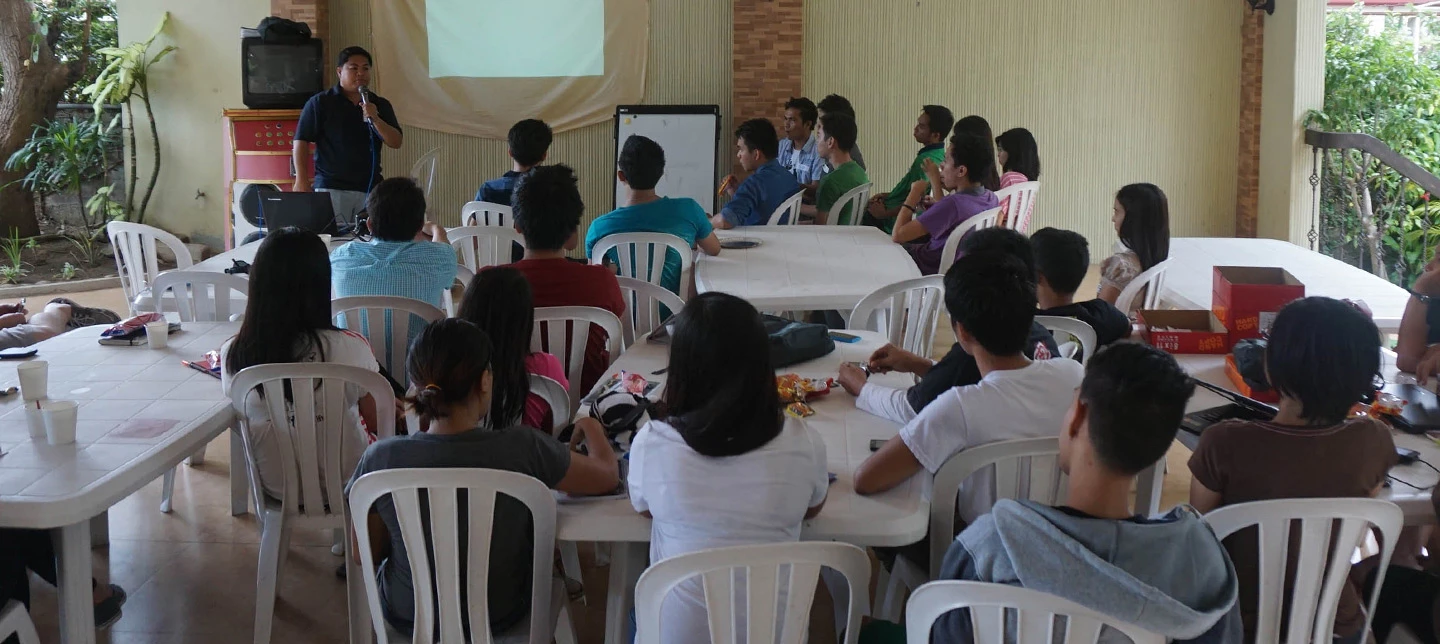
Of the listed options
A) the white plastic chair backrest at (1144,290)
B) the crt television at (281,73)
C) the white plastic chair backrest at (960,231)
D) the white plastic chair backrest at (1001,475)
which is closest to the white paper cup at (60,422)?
the white plastic chair backrest at (1001,475)

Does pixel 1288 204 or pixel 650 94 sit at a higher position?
pixel 650 94

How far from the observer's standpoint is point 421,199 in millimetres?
3838

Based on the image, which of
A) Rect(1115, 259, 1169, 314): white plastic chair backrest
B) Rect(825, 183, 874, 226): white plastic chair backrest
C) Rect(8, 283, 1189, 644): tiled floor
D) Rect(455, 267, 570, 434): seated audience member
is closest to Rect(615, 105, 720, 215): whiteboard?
Rect(825, 183, 874, 226): white plastic chair backrest

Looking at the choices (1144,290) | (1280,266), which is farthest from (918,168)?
(1144,290)

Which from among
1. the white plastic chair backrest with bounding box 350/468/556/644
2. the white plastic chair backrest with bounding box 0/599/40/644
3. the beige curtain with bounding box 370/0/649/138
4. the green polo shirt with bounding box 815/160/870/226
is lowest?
the white plastic chair backrest with bounding box 0/599/40/644

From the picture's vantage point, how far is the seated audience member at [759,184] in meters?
5.94

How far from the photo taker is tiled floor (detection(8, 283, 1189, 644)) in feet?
10.5

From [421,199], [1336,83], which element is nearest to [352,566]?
[421,199]

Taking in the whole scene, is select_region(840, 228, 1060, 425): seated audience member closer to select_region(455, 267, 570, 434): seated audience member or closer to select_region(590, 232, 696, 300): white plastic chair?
select_region(455, 267, 570, 434): seated audience member

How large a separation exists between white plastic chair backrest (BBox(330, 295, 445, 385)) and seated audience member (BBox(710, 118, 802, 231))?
2360 millimetres

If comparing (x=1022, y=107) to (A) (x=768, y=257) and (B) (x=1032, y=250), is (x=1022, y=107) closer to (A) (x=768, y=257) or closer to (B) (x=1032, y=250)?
(A) (x=768, y=257)

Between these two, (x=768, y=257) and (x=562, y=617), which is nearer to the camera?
(x=562, y=617)

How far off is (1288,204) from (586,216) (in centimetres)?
447

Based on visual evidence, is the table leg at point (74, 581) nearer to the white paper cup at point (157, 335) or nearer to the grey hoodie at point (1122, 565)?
the white paper cup at point (157, 335)
